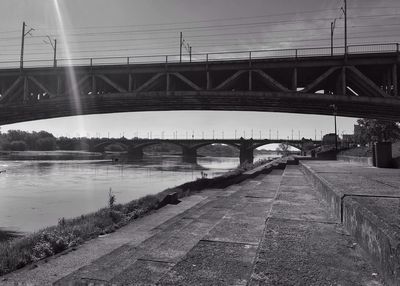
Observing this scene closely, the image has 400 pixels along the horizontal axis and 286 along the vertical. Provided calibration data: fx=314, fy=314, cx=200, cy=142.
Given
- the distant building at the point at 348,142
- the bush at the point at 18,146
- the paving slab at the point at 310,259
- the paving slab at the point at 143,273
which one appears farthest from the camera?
the bush at the point at 18,146

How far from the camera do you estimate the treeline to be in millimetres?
137512

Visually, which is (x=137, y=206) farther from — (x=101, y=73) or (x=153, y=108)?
(x=153, y=108)

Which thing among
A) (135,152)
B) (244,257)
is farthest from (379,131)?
(135,152)

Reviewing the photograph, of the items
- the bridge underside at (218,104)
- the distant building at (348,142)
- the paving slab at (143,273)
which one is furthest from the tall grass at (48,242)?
the distant building at (348,142)

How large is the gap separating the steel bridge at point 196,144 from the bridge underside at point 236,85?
188 ft

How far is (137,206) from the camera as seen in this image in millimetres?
15016

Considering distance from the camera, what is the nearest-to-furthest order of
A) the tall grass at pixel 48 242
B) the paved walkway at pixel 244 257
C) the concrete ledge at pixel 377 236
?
the concrete ledge at pixel 377 236 → the paved walkway at pixel 244 257 → the tall grass at pixel 48 242

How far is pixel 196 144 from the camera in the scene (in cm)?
10869

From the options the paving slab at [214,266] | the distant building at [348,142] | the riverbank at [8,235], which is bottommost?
the riverbank at [8,235]

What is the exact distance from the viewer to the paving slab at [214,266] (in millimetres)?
3479

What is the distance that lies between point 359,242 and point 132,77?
3035cm

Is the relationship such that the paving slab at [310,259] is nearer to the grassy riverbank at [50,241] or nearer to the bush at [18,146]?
the grassy riverbank at [50,241]

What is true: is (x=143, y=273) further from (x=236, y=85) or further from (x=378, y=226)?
(x=236, y=85)

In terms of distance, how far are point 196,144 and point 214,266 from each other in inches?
4126
